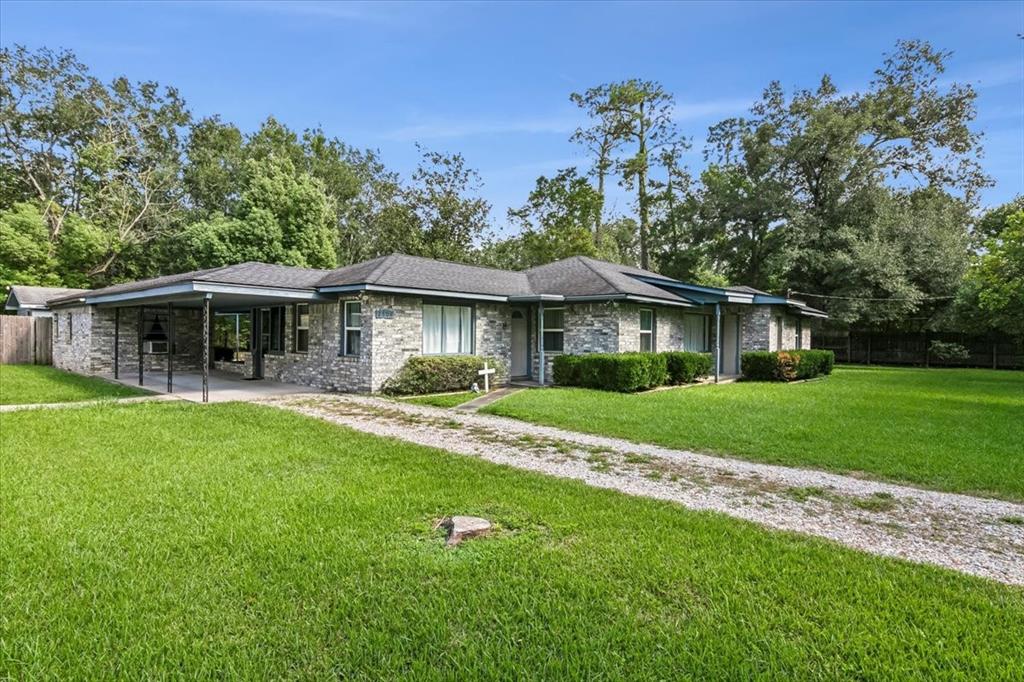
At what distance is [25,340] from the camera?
2033 centimetres

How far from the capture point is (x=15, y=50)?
28.1 meters

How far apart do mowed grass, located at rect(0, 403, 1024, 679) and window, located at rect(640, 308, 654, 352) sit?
11.4 metres

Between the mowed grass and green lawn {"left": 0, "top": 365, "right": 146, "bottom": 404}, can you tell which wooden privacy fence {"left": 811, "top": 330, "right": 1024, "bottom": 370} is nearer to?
the mowed grass

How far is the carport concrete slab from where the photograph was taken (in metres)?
12.3

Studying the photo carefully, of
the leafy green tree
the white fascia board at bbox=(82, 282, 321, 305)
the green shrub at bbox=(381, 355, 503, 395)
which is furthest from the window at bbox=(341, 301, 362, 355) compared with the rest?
the leafy green tree

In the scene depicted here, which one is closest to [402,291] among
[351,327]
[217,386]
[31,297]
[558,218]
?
[351,327]

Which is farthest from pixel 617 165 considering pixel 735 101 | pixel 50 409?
pixel 50 409

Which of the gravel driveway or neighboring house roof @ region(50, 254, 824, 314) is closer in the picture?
the gravel driveway

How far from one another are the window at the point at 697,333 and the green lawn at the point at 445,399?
8434 millimetres

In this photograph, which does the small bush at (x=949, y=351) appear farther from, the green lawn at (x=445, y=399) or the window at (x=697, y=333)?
the green lawn at (x=445, y=399)

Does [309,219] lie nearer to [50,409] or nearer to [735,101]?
[50,409]

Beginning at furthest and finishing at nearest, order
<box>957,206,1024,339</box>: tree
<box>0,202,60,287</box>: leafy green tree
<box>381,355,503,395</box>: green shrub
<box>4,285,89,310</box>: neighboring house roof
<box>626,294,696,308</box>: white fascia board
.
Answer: <box>0,202,60,287</box>: leafy green tree, <box>4,285,89,310</box>: neighboring house roof, <box>957,206,1024,339</box>: tree, <box>626,294,696,308</box>: white fascia board, <box>381,355,503,395</box>: green shrub

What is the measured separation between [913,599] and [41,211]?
125ft

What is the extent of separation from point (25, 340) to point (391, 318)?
1679 cm
